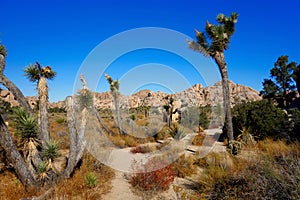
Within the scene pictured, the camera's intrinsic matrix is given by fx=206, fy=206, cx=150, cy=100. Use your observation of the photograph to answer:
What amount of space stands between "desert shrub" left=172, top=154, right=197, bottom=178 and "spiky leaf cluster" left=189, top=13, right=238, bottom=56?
516cm

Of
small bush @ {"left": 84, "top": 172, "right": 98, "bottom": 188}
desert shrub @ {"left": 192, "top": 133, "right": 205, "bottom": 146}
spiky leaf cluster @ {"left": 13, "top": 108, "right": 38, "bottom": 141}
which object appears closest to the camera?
spiky leaf cluster @ {"left": 13, "top": 108, "right": 38, "bottom": 141}

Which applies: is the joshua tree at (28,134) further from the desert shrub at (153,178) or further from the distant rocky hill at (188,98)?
the distant rocky hill at (188,98)

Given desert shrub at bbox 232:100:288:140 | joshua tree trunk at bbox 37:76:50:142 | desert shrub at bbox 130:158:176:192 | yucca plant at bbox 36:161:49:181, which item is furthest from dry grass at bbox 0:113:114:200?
desert shrub at bbox 232:100:288:140

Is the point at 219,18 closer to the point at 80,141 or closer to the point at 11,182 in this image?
the point at 80,141

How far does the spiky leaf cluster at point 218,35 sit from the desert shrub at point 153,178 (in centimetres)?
587

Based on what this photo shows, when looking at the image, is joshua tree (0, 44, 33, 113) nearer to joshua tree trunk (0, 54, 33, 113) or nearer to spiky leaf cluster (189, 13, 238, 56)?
joshua tree trunk (0, 54, 33, 113)

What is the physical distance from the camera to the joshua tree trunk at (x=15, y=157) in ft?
15.4

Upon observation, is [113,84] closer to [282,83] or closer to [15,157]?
[15,157]

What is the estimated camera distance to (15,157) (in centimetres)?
489

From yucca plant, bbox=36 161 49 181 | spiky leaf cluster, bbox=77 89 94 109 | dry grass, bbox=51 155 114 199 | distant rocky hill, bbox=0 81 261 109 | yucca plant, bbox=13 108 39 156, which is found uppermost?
distant rocky hill, bbox=0 81 261 109

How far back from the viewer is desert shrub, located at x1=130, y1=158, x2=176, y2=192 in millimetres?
5668

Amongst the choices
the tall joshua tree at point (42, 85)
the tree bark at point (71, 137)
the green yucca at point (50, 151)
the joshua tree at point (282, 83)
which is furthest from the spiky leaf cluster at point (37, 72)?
the joshua tree at point (282, 83)

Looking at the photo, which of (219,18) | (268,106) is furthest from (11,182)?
(268,106)

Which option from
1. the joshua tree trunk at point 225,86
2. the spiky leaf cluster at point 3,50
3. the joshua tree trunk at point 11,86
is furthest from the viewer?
the joshua tree trunk at point 225,86
